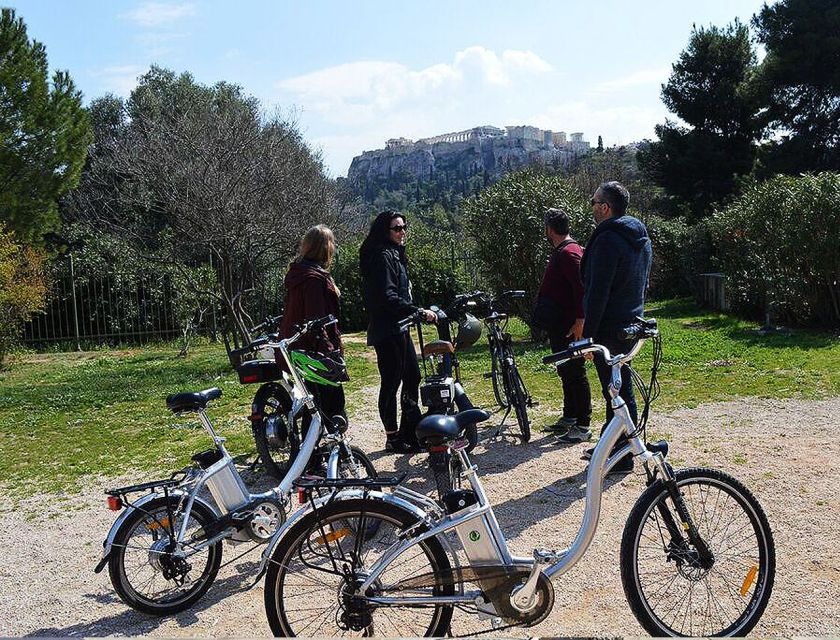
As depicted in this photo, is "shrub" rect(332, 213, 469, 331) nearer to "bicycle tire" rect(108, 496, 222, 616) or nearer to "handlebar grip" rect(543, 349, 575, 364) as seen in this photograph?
"bicycle tire" rect(108, 496, 222, 616)

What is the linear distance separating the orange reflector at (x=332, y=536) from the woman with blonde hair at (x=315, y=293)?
233 centimetres

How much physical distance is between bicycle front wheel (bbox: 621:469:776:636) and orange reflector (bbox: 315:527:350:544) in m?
1.06

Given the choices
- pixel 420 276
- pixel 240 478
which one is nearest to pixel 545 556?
pixel 240 478

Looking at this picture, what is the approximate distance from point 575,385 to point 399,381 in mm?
1437

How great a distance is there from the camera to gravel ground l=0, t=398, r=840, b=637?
11.0 feet

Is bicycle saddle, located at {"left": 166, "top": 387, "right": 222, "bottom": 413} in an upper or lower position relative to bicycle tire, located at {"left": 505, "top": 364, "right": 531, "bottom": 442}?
upper

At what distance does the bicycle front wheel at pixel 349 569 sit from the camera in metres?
2.82

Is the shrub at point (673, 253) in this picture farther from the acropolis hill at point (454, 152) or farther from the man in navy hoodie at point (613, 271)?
the acropolis hill at point (454, 152)

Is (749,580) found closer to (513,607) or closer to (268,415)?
(513,607)

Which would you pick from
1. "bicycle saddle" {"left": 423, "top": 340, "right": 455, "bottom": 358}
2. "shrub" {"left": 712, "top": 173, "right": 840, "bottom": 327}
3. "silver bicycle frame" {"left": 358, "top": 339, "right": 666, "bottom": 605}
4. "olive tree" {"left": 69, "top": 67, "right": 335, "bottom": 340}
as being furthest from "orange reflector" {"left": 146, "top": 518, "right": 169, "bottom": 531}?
"shrub" {"left": 712, "top": 173, "right": 840, "bottom": 327}

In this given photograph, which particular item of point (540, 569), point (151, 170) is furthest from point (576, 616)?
point (151, 170)

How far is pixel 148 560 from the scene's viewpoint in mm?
3502

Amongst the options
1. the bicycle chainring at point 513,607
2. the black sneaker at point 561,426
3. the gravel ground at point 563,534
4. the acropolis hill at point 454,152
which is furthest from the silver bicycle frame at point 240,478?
the acropolis hill at point 454,152

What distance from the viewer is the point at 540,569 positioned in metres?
2.84
